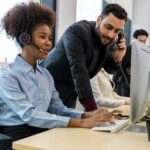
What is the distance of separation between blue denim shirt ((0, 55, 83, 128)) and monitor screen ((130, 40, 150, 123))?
0.32 meters

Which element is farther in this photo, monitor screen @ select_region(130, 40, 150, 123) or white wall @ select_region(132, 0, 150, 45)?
white wall @ select_region(132, 0, 150, 45)

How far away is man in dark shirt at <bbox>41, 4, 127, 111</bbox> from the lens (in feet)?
6.57

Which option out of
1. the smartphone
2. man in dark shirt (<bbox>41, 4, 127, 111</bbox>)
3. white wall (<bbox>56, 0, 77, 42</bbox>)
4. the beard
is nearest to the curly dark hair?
man in dark shirt (<bbox>41, 4, 127, 111</bbox>)

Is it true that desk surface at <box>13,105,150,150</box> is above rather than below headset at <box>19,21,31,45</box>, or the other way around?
below

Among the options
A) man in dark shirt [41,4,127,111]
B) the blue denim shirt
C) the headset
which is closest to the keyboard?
the blue denim shirt

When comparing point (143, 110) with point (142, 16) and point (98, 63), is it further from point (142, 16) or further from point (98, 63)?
point (142, 16)

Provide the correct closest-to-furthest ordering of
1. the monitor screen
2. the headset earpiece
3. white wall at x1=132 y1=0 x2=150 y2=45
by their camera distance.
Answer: the monitor screen
the headset earpiece
white wall at x1=132 y1=0 x2=150 y2=45

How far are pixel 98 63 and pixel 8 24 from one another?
77 cm

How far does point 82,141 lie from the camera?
1.27 meters

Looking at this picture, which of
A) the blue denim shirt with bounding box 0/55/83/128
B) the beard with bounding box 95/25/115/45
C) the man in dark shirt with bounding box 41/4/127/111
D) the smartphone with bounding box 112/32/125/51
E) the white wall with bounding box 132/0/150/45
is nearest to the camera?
the blue denim shirt with bounding box 0/55/83/128

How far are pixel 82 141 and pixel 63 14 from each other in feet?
7.27

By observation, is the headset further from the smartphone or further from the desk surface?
the smartphone

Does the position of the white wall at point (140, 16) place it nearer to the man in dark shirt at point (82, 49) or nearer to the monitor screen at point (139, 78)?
the man in dark shirt at point (82, 49)

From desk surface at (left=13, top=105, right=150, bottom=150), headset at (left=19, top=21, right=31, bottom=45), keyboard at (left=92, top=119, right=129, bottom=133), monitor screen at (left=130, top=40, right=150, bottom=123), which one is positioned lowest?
keyboard at (left=92, top=119, right=129, bottom=133)
